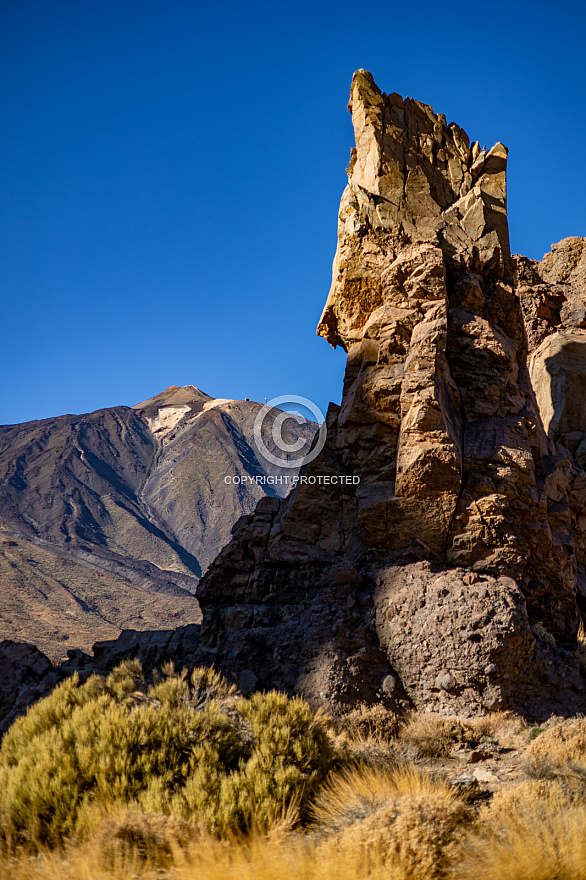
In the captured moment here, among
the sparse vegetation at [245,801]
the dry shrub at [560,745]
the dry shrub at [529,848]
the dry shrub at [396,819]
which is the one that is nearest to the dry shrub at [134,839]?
the sparse vegetation at [245,801]

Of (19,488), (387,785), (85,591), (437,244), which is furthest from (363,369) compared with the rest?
(19,488)

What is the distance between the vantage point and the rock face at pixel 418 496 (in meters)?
8.04

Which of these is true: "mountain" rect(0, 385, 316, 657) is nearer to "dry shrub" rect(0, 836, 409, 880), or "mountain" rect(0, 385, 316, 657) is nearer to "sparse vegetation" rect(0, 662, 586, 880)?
"sparse vegetation" rect(0, 662, 586, 880)

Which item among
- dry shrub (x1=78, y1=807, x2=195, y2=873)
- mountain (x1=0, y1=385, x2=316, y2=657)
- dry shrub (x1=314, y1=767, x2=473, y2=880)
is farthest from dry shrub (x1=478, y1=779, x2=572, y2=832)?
mountain (x1=0, y1=385, x2=316, y2=657)

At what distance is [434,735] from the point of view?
6.97 m

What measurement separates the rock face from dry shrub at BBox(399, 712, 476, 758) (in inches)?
17.0

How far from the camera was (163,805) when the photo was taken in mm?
4539

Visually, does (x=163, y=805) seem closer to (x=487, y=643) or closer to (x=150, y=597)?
(x=487, y=643)

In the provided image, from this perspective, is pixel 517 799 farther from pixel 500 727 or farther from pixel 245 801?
pixel 500 727

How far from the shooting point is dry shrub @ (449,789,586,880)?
3.85 metres

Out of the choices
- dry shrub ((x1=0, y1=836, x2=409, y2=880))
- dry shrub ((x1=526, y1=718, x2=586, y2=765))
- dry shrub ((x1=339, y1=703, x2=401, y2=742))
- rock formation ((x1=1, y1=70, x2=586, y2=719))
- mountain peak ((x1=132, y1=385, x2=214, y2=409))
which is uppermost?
mountain peak ((x1=132, y1=385, x2=214, y2=409))

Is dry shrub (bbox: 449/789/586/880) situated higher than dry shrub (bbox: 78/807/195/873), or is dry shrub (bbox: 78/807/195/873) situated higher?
dry shrub (bbox: 449/789/586/880)

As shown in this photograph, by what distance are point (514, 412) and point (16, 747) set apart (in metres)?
8.59

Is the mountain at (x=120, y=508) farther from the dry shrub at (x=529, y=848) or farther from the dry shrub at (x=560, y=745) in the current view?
the dry shrub at (x=529, y=848)
